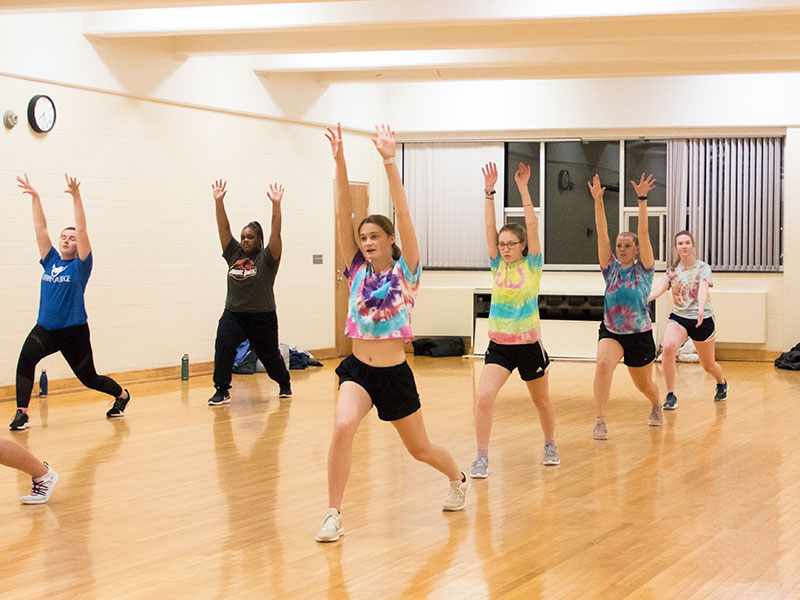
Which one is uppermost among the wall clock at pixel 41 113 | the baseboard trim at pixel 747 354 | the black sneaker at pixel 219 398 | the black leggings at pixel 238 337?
the wall clock at pixel 41 113

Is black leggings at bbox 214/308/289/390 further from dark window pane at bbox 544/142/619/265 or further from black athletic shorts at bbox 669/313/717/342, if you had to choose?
dark window pane at bbox 544/142/619/265

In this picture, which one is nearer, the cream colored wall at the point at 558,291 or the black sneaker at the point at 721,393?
the black sneaker at the point at 721,393

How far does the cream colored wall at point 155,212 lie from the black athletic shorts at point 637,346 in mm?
5334

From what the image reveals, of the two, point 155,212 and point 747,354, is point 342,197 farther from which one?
point 747,354

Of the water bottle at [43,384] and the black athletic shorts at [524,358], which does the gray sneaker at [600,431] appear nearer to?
the black athletic shorts at [524,358]

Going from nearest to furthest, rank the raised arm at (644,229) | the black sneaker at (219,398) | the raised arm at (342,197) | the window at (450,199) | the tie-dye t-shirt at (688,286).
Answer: the raised arm at (342,197), the raised arm at (644,229), the tie-dye t-shirt at (688,286), the black sneaker at (219,398), the window at (450,199)

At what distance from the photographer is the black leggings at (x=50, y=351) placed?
726cm

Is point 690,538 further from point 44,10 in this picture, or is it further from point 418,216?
point 418,216

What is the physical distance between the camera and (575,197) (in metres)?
13.6

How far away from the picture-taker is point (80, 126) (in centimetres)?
959

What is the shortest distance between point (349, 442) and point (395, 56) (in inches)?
296

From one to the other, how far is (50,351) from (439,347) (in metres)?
6.64

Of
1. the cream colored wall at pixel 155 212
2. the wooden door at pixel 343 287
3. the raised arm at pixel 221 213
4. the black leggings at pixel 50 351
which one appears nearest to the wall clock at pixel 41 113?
the cream colored wall at pixel 155 212

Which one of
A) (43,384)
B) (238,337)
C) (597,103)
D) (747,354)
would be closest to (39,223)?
(238,337)
